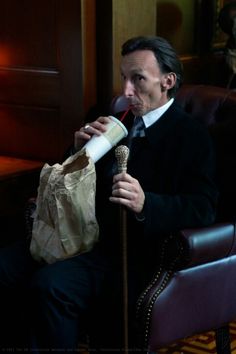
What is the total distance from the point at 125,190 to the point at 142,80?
0.44 meters

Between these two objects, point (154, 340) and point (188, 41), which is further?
point (188, 41)

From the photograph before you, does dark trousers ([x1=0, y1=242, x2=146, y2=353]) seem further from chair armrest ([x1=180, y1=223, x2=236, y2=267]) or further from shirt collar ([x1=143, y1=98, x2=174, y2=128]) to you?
shirt collar ([x1=143, y1=98, x2=174, y2=128])

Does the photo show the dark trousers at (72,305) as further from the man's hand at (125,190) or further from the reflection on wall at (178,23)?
the reflection on wall at (178,23)

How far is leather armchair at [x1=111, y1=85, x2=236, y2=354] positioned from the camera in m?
2.13

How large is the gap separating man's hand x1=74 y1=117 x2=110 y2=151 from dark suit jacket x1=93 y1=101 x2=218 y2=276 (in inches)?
5.3

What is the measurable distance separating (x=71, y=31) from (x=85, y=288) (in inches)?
50.1

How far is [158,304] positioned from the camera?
2139mm

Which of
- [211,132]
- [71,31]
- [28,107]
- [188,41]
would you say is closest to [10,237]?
[28,107]

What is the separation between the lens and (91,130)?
233 cm

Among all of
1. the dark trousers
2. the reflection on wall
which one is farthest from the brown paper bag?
the reflection on wall

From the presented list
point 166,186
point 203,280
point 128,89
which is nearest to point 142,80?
point 128,89

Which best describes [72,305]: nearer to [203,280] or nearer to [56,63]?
[203,280]

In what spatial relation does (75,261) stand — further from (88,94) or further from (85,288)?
(88,94)

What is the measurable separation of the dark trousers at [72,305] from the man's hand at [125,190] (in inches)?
11.2
